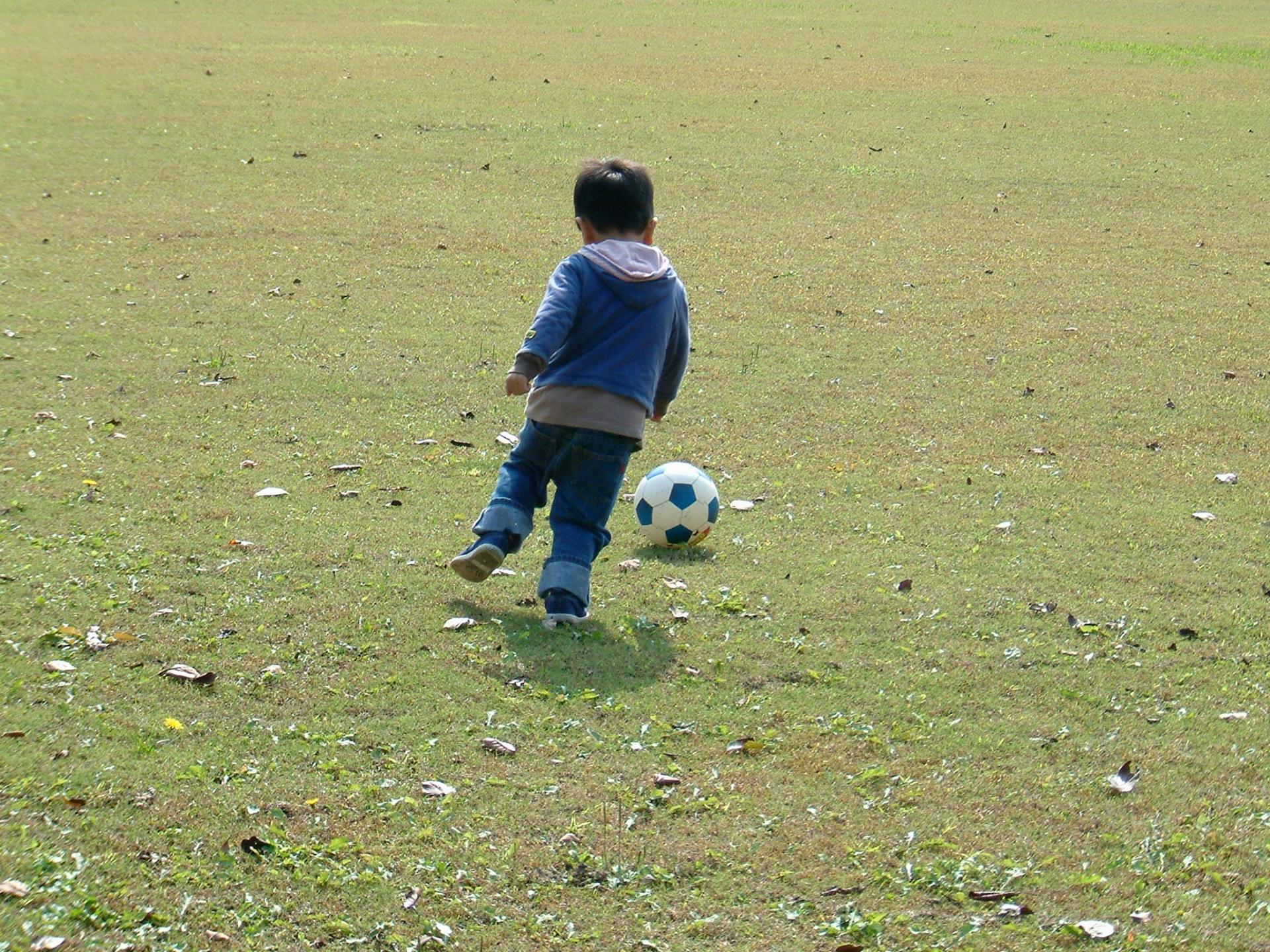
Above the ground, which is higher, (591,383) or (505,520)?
(591,383)

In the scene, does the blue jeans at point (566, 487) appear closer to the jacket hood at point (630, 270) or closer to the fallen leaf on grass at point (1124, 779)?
the jacket hood at point (630, 270)

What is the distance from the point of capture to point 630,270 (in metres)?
5.33

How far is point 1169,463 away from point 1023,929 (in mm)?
4329

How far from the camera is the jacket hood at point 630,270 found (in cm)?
532

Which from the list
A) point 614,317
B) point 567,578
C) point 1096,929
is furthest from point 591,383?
point 1096,929

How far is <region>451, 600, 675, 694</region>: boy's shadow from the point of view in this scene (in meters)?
4.80

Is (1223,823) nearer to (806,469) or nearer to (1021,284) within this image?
(806,469)

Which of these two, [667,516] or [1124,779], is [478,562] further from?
[1124,779]

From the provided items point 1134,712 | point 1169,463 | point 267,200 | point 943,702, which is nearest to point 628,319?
point 943,702

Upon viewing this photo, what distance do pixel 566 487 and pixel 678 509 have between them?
0.63 m

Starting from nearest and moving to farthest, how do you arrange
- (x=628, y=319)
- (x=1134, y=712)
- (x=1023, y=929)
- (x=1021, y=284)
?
(x=1023, y=929), (x=1134, y=712), (x=628, y=319), (x=1021, y=284)

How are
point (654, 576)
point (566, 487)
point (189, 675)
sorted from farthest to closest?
point (654, 576), point (566, 487), point (189, 675)

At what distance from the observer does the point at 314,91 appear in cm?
1889

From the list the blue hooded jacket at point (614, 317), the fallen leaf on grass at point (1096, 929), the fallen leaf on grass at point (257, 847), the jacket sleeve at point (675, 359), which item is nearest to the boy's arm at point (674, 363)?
the jacket sleeve at point (675, 359)
